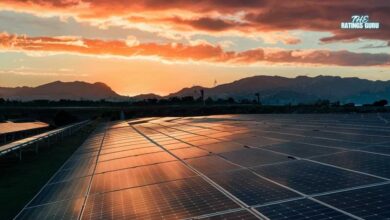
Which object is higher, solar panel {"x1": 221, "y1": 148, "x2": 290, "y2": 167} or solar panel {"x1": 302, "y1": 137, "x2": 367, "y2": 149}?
solar panel {"x1": 302, "y1": 137, "x2": 367, "y2": 149}

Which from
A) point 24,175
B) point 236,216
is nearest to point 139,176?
point 236,216

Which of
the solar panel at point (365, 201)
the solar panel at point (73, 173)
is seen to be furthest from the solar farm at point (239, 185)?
the solar panel at point (73, 173)

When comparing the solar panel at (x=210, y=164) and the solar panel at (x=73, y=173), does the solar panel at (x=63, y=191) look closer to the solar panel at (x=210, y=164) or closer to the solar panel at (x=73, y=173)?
the solar panel at (x=73, y=173)

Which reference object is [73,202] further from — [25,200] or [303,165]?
[303,165]

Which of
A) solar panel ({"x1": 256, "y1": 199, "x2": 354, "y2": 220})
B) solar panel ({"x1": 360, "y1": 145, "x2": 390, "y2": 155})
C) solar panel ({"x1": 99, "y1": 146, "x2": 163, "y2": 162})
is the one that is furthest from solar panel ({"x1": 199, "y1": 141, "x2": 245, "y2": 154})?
solar panel ({"x1": 256, "y1": 199, "x2": 354, "y2": 220})

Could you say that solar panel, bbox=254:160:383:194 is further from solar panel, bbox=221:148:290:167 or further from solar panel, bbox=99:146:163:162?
solar panel, bbox=99:146:163:162

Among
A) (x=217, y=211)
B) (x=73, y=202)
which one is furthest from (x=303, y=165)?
(x=73, y=202)

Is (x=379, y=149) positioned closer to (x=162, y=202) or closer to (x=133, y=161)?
(x=162, y=202)
